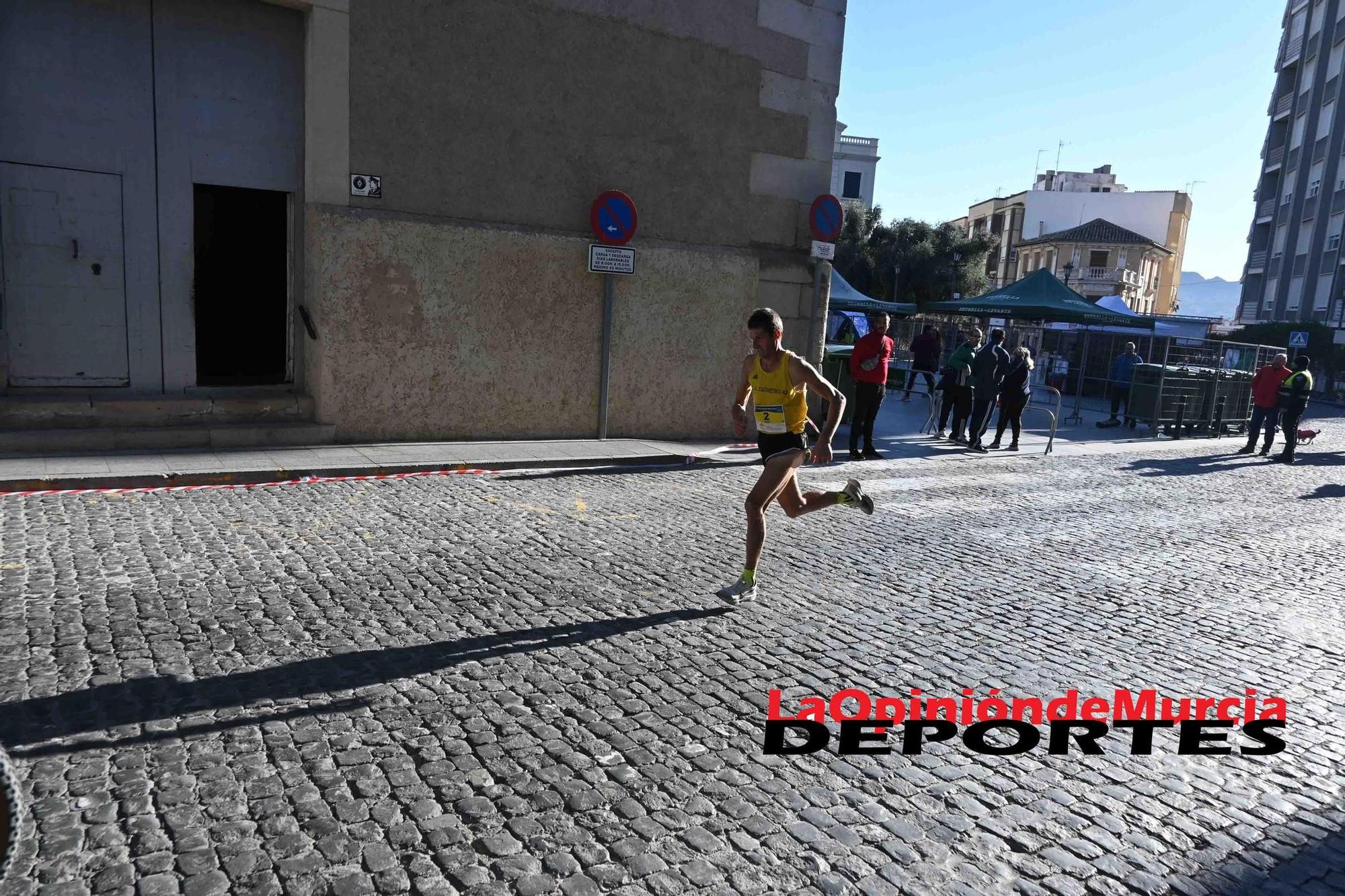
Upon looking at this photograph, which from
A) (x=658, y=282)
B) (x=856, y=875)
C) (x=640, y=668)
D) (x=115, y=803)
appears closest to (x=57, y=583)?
(x=115, y=803)

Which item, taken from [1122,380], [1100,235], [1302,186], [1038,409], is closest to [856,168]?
→ [1100,235]

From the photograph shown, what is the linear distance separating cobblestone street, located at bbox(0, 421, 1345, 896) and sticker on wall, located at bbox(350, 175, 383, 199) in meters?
3.67

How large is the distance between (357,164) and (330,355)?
2.09m

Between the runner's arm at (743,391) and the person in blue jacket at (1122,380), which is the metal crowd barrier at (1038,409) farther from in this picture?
the runner's arm at (743,391)

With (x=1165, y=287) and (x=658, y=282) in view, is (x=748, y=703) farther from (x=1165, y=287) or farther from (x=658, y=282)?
(x=1165, y=287)

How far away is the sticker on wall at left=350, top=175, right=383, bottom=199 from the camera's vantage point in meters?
9.98

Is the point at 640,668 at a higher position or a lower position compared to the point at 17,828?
lower

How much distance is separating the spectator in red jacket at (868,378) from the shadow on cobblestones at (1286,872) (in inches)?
353

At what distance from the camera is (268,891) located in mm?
2732

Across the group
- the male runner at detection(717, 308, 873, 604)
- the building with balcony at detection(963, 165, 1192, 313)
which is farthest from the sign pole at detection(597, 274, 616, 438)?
the building with balcony at detection(963, 165, 1192, 313)

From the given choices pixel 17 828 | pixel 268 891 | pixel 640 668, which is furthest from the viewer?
pixel 640 668

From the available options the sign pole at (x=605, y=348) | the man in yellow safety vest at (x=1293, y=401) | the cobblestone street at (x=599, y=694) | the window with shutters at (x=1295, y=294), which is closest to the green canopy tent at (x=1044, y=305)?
the man in yellow safety vest at (x=1293, y=401)

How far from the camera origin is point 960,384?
14.8 m

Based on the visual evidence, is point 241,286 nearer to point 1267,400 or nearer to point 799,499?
point 799,499
